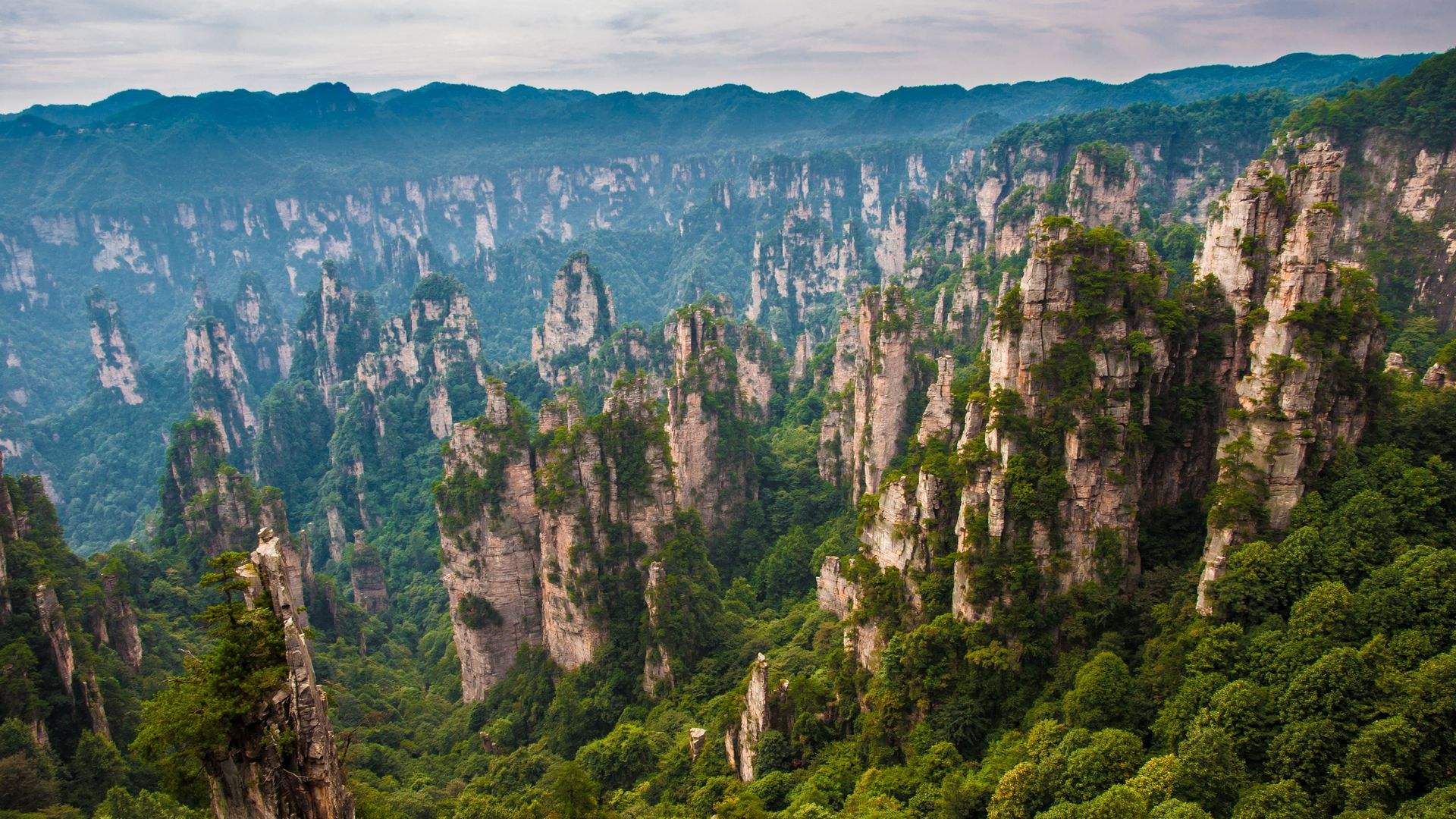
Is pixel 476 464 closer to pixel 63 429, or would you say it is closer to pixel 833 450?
pixel 833 450

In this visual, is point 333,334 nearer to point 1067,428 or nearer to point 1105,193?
point 1105,193

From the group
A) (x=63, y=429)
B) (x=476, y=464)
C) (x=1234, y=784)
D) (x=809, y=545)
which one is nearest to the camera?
(x=1234, y=784)

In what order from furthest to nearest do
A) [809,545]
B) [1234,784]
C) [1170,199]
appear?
[1170,199] < [809,545] < [1234,784]

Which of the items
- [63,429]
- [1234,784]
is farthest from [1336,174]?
[63,429]

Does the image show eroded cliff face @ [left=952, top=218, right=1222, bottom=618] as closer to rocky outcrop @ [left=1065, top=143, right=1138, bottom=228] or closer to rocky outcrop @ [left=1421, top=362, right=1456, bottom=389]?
rocky outcrop @ [left=1421, top=362, right=1456, bottom=389]

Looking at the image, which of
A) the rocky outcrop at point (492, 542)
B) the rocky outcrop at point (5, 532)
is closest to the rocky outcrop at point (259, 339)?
the rocky outcrop at point (492, 542)

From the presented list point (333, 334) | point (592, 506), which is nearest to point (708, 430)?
point (592, 506)

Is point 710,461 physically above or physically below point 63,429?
above
